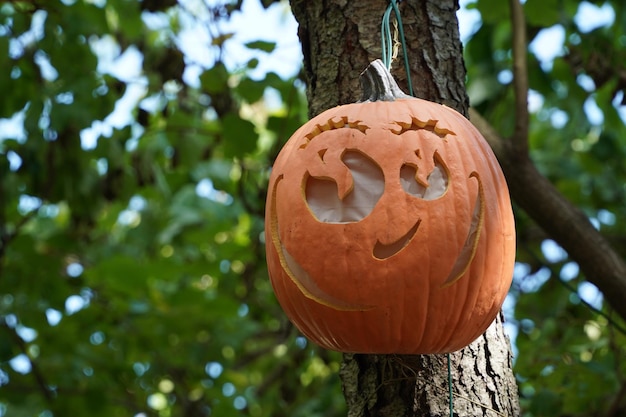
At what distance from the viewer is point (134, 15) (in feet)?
10.9

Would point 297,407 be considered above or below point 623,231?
below

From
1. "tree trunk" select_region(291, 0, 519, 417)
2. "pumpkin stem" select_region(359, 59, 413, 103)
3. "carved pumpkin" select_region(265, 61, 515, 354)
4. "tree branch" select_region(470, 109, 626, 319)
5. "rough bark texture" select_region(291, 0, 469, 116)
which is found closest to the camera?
"carved pumpkin" select_region(265, 61, 515, 354)

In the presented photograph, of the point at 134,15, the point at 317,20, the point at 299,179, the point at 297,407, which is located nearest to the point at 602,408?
the point at 297,407

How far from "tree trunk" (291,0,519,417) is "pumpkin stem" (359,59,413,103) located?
324 mm

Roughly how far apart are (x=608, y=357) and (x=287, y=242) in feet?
6.54

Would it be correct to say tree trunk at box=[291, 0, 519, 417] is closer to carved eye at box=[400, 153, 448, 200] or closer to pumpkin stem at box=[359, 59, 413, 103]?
pumpkin stem at box=[359, 59, 413, 103]

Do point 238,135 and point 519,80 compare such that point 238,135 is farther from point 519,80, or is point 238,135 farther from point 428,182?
point 428,182

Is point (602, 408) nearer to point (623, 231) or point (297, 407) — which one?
point (623, 231)

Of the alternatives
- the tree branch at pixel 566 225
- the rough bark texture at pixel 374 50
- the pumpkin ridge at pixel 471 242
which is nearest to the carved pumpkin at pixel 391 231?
the pumpkin ridge at pixel 471 242

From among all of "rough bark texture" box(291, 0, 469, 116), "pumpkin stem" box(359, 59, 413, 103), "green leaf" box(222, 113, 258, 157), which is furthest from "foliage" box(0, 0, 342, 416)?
"pumpkin stem" box(359, 59, 413, 103)

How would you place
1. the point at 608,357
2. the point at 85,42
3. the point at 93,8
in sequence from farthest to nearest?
1. the point at 85,42
2. the point at 93,8
3. the point at 608,357

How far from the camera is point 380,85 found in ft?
4.72

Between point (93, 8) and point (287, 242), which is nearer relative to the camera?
point (287, 242)

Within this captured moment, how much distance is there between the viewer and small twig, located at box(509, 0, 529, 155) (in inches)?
93.7
